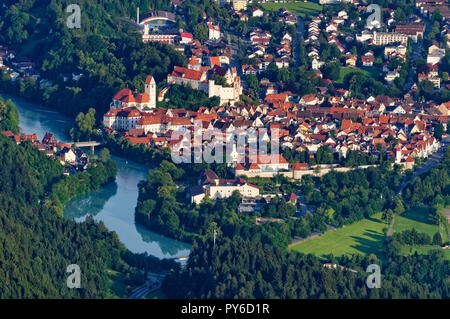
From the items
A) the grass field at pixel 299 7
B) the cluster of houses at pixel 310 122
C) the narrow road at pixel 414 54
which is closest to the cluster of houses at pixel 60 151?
the cluster of houses at pixel 310 122

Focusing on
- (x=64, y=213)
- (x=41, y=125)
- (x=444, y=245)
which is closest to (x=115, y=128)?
(x=41, y=125)

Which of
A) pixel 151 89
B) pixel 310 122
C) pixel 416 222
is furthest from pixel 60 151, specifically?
pixel 416 222

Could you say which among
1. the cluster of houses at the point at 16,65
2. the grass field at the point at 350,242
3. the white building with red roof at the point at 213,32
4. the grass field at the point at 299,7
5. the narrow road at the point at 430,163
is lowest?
the grass field at the point at 350,242

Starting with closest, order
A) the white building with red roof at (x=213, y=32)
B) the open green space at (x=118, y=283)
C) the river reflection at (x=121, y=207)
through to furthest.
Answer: the open green space at (x=118, y=283) → the river reflection at (x=121, y=207) → the white building with red roof at (x=213, y=32)

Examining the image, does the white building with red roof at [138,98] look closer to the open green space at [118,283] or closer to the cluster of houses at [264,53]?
the cluster of houses at [264,53]

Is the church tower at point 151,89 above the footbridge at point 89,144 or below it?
above

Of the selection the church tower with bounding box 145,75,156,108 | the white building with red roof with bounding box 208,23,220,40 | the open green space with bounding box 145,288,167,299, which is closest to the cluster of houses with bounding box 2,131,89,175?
the church tower with bounding box 145,75,156,108

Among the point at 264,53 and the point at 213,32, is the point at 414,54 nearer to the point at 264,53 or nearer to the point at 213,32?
the point at 264,53

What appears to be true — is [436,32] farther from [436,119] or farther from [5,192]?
[5,192]
